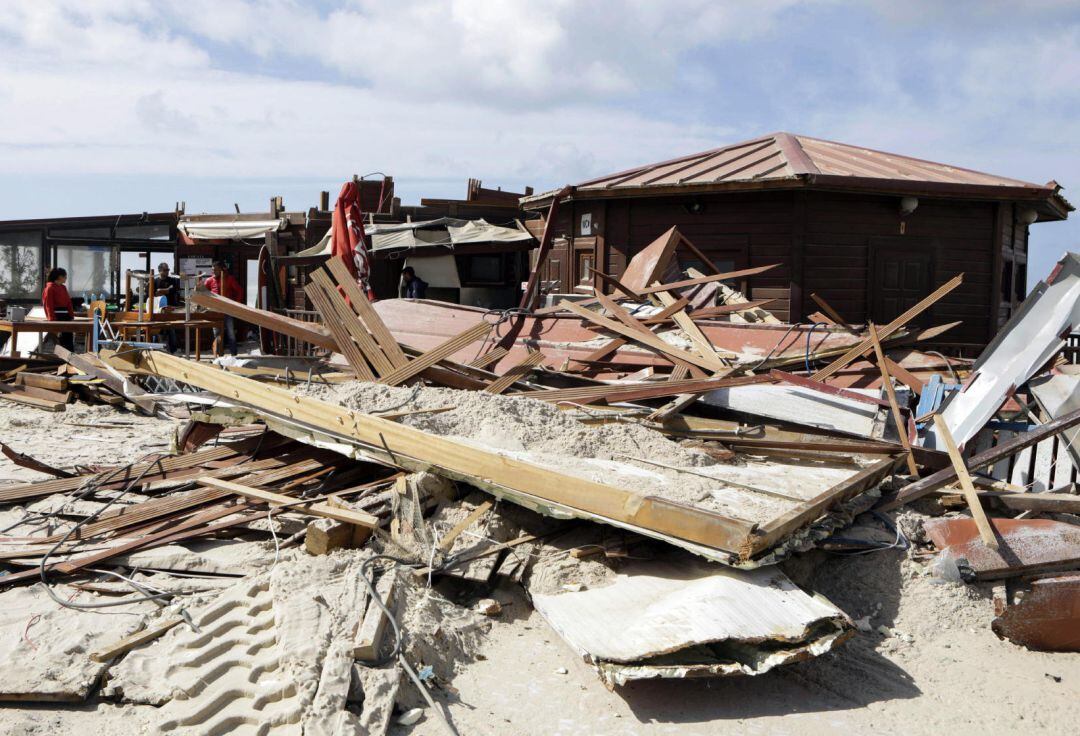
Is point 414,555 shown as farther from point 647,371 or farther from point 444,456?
point 647,371

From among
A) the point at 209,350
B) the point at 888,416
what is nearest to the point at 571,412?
the point at 888,416

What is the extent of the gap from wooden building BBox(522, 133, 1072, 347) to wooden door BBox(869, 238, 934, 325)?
0.02 metres

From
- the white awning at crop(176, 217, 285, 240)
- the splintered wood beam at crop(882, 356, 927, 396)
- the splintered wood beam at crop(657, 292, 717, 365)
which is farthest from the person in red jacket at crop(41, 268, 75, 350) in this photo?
the splintered wood beam at crop(882, 356, 927, 396)

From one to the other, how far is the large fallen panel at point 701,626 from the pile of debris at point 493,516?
13mm

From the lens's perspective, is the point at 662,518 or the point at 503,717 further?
the point at 662,518

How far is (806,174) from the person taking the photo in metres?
11.6

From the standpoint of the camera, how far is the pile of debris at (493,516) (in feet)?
12.1

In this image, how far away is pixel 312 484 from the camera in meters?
5.50

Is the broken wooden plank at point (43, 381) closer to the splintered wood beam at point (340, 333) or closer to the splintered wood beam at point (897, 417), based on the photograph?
the splintered wood beam at point (340, 333)

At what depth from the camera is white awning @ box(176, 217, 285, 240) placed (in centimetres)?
2081

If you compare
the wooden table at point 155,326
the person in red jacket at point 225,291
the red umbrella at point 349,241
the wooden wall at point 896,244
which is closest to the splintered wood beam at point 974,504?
the red umbrella at point 349,241

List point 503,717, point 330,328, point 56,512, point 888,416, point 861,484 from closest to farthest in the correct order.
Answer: point 503,717 → point 861,484 → point 56,512 → point 888,416 → point 330,328

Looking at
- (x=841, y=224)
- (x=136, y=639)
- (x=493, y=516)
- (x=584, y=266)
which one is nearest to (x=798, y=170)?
(x=841, y=224)

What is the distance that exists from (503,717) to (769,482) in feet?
7.25
